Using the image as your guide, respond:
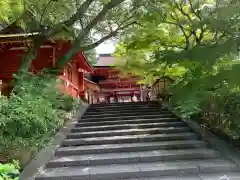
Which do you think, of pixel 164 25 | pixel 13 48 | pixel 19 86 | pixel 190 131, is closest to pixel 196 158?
pixel 190 131

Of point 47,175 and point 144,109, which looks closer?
point 47,175

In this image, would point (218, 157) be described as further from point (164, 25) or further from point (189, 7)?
point (164, 25)

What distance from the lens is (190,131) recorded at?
8.94 metres

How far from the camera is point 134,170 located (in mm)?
6094

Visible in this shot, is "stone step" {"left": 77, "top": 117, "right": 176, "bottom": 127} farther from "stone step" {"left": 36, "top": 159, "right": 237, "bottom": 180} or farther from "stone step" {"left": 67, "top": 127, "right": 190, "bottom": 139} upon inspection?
"stone step" {"left": 36, "top": 159, "right": 237, "bottom": 180}

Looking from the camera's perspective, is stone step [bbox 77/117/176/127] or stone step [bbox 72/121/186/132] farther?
stone step [bbox 77/117/176/127]

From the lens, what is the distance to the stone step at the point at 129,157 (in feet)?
22.2

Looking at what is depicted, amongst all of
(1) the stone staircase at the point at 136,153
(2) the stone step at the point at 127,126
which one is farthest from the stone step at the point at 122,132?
(2) the stone step at the point at 127,126

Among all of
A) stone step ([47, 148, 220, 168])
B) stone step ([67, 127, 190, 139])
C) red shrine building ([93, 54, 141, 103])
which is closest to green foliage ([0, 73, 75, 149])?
stone step ([47, 148, 220, 168])

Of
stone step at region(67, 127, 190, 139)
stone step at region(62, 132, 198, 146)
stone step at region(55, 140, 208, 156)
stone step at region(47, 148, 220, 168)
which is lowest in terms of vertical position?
stone step at region(47, 148, 220, 168)

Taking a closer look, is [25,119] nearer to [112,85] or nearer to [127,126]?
[127,126]

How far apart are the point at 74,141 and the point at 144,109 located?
191 inches

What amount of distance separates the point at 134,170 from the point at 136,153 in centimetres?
119

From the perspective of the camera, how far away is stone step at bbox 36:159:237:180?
594cm
